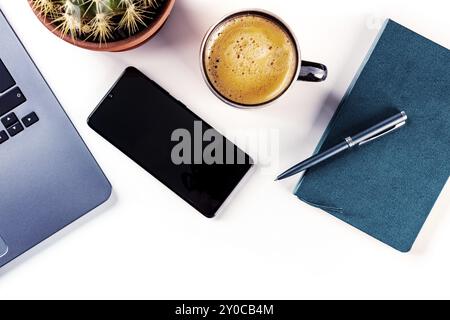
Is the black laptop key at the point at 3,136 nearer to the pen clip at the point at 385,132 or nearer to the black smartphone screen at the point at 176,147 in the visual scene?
the black smartphone screen at the point at 176,147

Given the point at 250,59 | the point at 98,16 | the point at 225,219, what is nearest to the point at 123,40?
the point at 98,16

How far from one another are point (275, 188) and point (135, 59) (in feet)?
0.84

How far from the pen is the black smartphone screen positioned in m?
0.09

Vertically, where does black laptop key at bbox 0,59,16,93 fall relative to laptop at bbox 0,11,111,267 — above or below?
above

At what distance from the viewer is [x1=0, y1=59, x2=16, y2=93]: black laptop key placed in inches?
24.7

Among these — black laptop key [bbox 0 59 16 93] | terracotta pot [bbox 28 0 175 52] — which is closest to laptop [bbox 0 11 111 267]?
black laptop key [bbox 0 59 16 93]

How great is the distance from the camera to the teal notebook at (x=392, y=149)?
0.63m

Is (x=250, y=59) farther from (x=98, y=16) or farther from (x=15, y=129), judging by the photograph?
(x=15, y=129)

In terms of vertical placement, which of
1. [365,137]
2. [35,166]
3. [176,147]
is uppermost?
[365,137]

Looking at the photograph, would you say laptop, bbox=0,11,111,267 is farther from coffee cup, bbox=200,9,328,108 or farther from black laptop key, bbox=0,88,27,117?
coffee cup, bbox=200,9,328,108

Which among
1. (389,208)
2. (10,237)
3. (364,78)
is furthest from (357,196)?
(10,237)

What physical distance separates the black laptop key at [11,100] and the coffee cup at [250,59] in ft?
0.81

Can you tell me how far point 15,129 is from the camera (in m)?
0.63

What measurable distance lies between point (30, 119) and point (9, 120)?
0.08 feet
